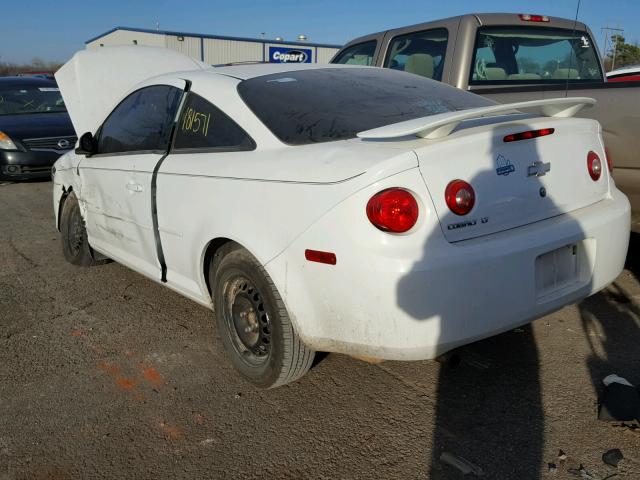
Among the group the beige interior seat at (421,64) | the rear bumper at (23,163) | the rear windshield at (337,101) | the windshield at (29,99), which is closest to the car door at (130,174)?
the rear windshield at (337,101)

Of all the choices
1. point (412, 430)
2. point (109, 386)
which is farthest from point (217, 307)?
point (412, 430)

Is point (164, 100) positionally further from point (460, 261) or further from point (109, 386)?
point (460, 261)

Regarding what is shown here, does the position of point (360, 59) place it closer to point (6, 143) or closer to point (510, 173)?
point (510, 173)

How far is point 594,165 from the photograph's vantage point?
2994 mm

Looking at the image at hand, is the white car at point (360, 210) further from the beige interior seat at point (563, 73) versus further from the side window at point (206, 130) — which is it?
the beige interior seat at point (563, 73)

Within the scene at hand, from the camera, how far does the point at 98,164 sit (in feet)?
14.0

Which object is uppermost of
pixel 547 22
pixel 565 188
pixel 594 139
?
pixel 547 22

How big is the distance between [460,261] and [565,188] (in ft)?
2.79

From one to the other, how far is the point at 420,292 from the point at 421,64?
3.61 metres

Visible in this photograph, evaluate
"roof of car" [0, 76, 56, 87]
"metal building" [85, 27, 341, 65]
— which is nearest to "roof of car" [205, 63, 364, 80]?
"roof of car" [0, 76, 56, 87]

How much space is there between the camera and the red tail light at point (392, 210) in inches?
91.7

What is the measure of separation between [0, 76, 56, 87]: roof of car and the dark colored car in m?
0.31

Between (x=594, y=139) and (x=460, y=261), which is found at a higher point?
(x=594, y=139)

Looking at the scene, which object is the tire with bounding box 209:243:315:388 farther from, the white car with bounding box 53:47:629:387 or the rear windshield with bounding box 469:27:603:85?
the rear windshield with bounding box 469:27:603:85
